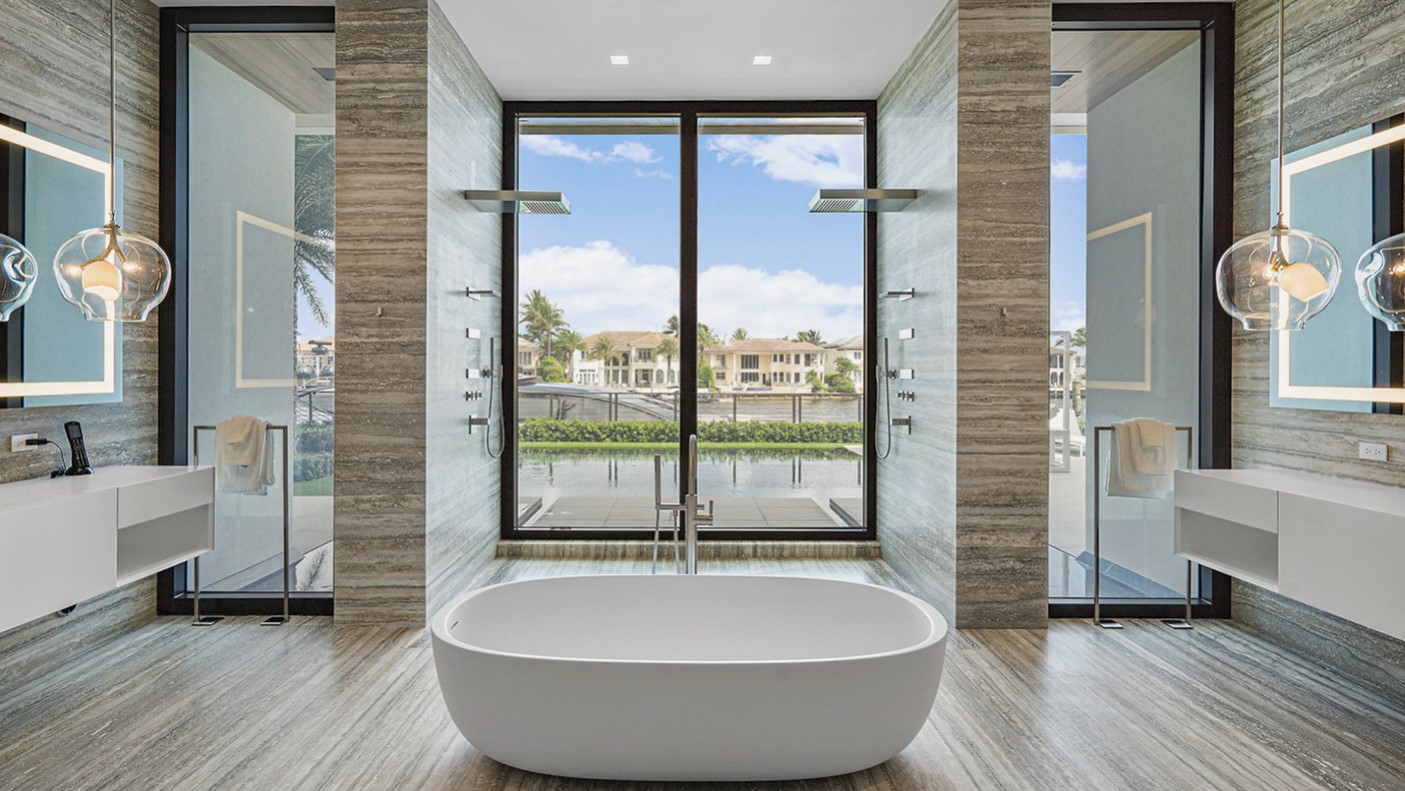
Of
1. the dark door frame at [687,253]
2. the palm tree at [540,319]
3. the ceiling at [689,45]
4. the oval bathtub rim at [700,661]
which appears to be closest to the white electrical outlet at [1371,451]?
the oval bathtub rim at [700,661]

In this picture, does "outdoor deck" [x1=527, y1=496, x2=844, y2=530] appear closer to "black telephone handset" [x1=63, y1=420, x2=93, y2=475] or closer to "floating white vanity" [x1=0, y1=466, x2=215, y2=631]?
"floating white vanity" [x1=0, y1=466, x2=215, y2=631]

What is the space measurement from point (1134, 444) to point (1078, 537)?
58 cm

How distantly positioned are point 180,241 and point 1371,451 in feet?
17.9

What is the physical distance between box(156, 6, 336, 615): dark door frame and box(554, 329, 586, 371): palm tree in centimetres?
210

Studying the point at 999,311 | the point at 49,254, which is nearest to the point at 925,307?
the point at 999,311

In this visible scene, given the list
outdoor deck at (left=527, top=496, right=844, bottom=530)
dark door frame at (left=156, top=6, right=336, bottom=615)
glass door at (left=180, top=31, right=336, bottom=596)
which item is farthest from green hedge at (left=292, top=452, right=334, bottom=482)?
outdoor deck at (left=527, top=496, right=844, bottom=530)

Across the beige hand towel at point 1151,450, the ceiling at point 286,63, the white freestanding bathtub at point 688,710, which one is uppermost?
the ceiling at point 286,63

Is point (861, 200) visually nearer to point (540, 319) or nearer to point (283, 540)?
point (540, 319)

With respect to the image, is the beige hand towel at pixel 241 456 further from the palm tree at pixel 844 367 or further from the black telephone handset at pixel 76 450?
the palm tree at pixel 844 367

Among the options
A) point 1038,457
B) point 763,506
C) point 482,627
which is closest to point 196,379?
point 482,627

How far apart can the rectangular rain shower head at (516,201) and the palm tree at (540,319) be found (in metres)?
0.59

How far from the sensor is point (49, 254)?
3.25 m

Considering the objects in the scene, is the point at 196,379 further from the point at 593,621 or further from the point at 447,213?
the point at 593,621

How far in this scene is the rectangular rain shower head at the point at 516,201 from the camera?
4.39 meters
